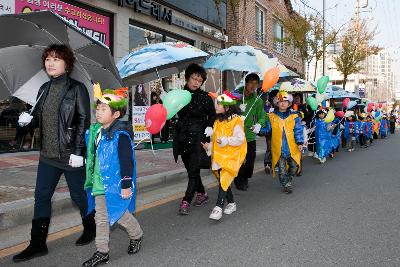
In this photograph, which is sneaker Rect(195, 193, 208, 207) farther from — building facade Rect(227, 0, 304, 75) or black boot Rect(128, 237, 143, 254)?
building facade Rect(227, 0, 304, 75)

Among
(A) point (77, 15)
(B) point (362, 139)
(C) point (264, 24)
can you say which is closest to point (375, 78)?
(C) point (264, 24)

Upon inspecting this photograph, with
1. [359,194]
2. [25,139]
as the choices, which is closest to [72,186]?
[359,194]

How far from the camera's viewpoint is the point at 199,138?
17.9 ft

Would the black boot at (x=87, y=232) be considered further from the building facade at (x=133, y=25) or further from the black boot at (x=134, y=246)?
Answer: the building facade at (x=133, y=25)

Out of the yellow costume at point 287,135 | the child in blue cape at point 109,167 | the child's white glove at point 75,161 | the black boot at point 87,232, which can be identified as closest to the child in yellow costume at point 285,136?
the yellow costume at point 287,135

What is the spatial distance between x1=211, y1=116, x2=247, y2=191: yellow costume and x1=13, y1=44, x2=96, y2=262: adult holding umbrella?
180 centimetres

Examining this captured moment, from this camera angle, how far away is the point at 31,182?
6.86m

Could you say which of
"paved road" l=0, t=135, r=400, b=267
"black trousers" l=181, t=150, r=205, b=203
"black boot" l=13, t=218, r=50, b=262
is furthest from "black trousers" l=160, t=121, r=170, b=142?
"black boot" l=13, t=218, r=50, b=262

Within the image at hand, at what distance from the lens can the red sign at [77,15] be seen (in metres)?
10.1

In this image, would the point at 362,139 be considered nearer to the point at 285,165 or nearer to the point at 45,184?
the point at 285,165

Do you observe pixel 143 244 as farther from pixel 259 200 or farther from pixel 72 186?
pixel 259 200

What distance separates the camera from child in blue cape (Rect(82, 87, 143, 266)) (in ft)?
12.1

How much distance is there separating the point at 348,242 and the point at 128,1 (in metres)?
10.5

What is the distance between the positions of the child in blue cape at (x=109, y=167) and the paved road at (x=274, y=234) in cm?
36
